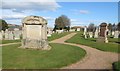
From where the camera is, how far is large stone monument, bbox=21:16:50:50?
16.9 m

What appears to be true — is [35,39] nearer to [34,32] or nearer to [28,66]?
[34,32]

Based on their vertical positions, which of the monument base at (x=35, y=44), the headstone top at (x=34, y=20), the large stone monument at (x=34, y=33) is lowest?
the monument base at (x=35, y=44)

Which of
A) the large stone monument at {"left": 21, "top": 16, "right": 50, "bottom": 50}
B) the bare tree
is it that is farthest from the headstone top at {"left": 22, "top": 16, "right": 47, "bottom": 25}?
the bare tree

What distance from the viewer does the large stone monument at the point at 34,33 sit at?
16.9 meters

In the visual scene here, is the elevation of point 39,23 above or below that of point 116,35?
above

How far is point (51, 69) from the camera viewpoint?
945cm

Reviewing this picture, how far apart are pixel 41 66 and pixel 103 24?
17225 millimetres

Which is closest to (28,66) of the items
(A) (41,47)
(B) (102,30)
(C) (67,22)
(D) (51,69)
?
(D) (51,69)

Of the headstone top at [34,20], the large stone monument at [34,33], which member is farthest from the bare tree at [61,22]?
the headstone top at [34,20]

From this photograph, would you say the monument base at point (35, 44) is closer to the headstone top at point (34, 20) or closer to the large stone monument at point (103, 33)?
the headstone top at point (34, 20)

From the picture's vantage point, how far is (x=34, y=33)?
17203mm

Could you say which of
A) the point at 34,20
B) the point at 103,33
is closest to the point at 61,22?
the point at 103,33

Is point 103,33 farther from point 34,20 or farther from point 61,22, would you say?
point 61,22

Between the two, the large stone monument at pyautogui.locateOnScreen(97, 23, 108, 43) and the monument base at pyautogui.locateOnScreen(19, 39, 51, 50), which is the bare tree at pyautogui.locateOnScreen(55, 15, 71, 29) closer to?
the large stone monument at pyautogui.locateOnScreen(97, 23, 108, 43)
